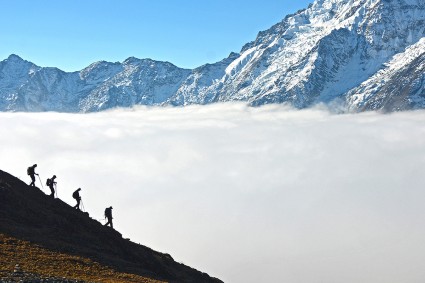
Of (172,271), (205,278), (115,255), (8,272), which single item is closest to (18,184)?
(115,255)

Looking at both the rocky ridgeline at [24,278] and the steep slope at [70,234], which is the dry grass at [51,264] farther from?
the steep slope at [70,234]

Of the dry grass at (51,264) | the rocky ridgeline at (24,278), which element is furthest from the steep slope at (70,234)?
the rocky ridgeline at (24,278)

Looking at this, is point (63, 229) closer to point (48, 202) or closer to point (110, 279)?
point (48, 202)

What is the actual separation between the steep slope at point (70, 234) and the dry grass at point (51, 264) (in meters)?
2.10

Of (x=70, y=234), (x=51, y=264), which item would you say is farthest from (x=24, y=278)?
(x=70, y=234)

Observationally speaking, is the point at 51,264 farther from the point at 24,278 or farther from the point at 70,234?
the point at 70,234

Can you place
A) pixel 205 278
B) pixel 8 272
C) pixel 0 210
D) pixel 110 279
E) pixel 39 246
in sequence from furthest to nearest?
pixel 205 278
pixel 0 210
pixel 39 246
pixel 110 279
pixel 8 272

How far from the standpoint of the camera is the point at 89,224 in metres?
65.4

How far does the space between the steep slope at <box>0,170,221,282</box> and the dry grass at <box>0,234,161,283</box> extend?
2.10 m

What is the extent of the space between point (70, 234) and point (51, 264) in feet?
48.5

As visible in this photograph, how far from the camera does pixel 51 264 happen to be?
149ft

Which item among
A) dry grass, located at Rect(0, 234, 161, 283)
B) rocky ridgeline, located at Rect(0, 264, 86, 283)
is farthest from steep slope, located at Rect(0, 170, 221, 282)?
rocky ridgeline, located at Rect(0, 264, 86, 283)

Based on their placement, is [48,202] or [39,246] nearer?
[39,246]

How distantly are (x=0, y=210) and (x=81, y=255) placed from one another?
12.0 meters
